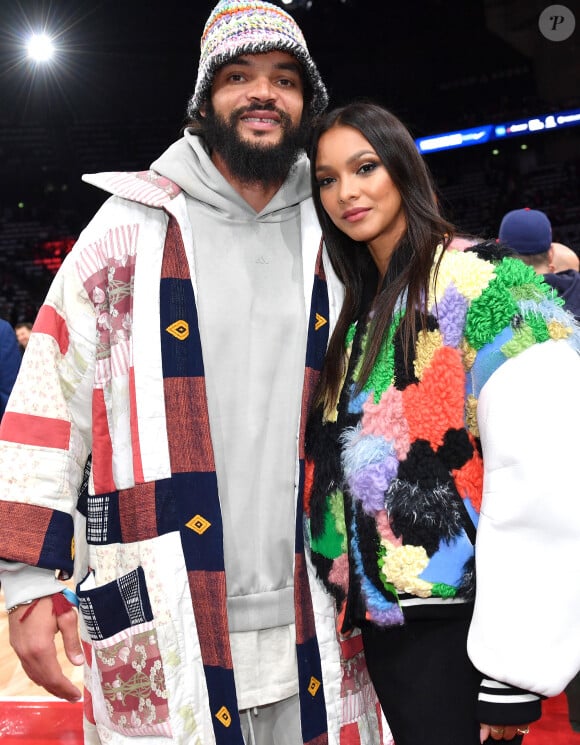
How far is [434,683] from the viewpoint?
129 cm

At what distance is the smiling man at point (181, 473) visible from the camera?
4.78 ft

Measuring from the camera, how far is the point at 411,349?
52.9 inches

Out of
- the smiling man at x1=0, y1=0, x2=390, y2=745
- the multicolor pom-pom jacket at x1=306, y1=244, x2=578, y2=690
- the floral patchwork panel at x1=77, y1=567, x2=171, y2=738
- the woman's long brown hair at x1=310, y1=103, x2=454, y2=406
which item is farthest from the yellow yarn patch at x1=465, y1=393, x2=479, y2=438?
the floral patchwork panel at x1=77, y1=567, x2=171, y2=738

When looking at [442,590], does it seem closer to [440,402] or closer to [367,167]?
[440,402]

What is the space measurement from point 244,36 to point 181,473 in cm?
94

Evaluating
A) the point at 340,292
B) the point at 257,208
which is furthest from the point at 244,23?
the point at 340,292

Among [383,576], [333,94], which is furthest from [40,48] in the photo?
[383,576]

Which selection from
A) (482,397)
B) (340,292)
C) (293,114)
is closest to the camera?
(482,397)

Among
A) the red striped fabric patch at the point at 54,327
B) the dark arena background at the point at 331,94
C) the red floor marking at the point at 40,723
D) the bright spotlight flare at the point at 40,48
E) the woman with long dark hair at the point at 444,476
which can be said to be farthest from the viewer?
the dark arena background at the point at 331,94

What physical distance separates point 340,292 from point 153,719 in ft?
2.99

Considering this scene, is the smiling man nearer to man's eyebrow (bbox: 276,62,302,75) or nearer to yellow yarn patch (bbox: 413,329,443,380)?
man's eyebrow (bbox: 276,62,302,75)

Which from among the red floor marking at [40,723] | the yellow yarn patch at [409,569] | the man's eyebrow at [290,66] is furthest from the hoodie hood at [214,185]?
the red floor marking at [40,723]

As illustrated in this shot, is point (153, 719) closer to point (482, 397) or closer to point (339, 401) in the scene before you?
point (339, 401)

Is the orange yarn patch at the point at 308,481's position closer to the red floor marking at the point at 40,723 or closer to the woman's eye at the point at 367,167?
the woman's eye at the point at 367,167
